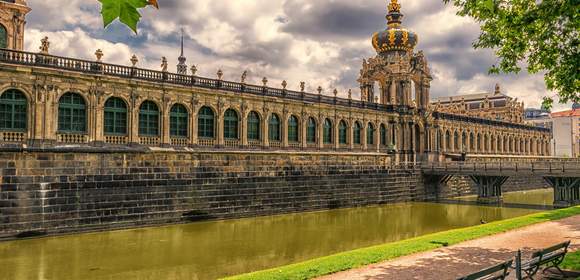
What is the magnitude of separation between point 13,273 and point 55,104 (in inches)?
509

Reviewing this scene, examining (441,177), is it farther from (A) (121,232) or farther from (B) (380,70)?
(A) (121,232)

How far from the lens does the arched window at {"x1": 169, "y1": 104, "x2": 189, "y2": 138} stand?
33625 mm

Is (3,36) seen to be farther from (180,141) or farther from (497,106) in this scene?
(497,106)

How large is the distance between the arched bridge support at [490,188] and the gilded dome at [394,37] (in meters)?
18.1

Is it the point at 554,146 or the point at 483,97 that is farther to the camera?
the point at 554,146

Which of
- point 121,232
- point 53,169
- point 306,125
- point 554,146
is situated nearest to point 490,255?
point 121,232

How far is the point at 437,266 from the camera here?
45.8 ft

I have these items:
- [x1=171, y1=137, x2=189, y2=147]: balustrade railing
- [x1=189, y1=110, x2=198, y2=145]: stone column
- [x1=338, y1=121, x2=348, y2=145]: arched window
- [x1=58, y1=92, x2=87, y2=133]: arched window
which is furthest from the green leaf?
[x1=338, y1=121, x2=348, y2=145]: arched window

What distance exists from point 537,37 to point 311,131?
30.7m

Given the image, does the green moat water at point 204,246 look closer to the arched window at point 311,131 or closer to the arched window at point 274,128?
the arched window at point 274,128

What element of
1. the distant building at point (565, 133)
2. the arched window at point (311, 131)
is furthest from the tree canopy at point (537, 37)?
the distant building at point (565, 133)

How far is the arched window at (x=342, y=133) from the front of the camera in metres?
47.2

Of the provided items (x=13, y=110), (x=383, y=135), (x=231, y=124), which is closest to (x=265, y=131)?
(x=231, y=124)

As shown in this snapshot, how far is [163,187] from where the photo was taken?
28.8 metres
